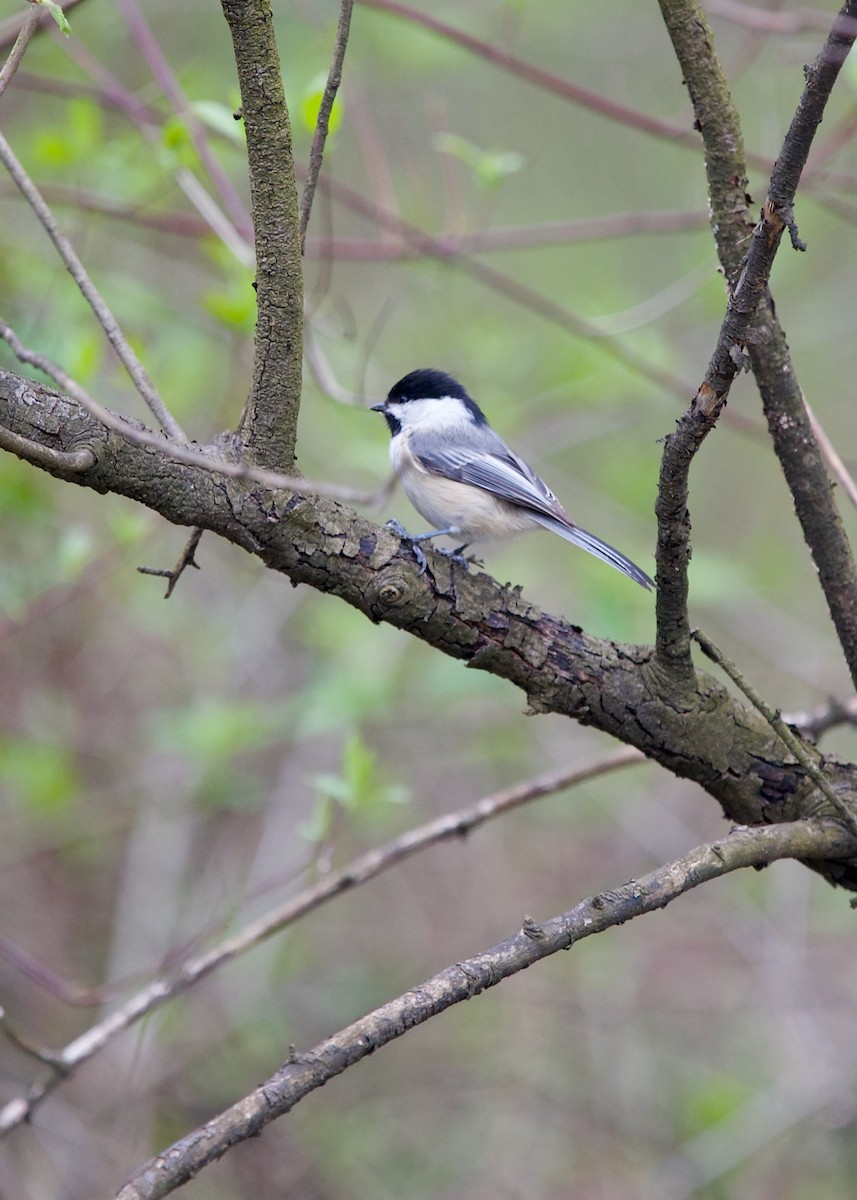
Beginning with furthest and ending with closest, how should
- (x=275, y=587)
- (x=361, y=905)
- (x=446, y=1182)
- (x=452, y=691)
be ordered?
1. (x=361, y=905)
2. (x=275, y=587)
3. (x=446, y=1182)
4. (x=452, y=691)

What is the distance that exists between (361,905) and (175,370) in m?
3.45

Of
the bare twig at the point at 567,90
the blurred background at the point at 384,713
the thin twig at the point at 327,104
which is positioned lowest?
the blurred background at the point at 384,713

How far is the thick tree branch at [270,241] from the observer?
5.45 ft

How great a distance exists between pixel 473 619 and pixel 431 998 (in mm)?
729

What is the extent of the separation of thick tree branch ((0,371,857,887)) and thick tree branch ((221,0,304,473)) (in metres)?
0.12

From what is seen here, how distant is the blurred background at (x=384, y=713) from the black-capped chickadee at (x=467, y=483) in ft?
1.62

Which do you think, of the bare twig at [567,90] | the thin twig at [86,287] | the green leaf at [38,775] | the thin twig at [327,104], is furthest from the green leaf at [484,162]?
the green leaf at [38,775]

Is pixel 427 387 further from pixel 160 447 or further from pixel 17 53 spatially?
pixel 160 447

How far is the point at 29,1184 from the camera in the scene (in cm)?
423

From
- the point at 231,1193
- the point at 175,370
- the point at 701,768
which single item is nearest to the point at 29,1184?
the point at 231,1193

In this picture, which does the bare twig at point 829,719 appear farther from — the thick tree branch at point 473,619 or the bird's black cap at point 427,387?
the bird's black cap at point 427,387

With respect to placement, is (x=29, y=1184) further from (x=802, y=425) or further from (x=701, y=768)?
(x=802, y=425)

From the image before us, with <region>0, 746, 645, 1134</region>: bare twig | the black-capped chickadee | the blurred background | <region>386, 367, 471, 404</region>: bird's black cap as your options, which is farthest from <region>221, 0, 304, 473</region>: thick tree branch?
<region>386, 367, 471, 404</region>: bird's black cap

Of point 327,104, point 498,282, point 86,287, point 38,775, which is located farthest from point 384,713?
point 327,104
